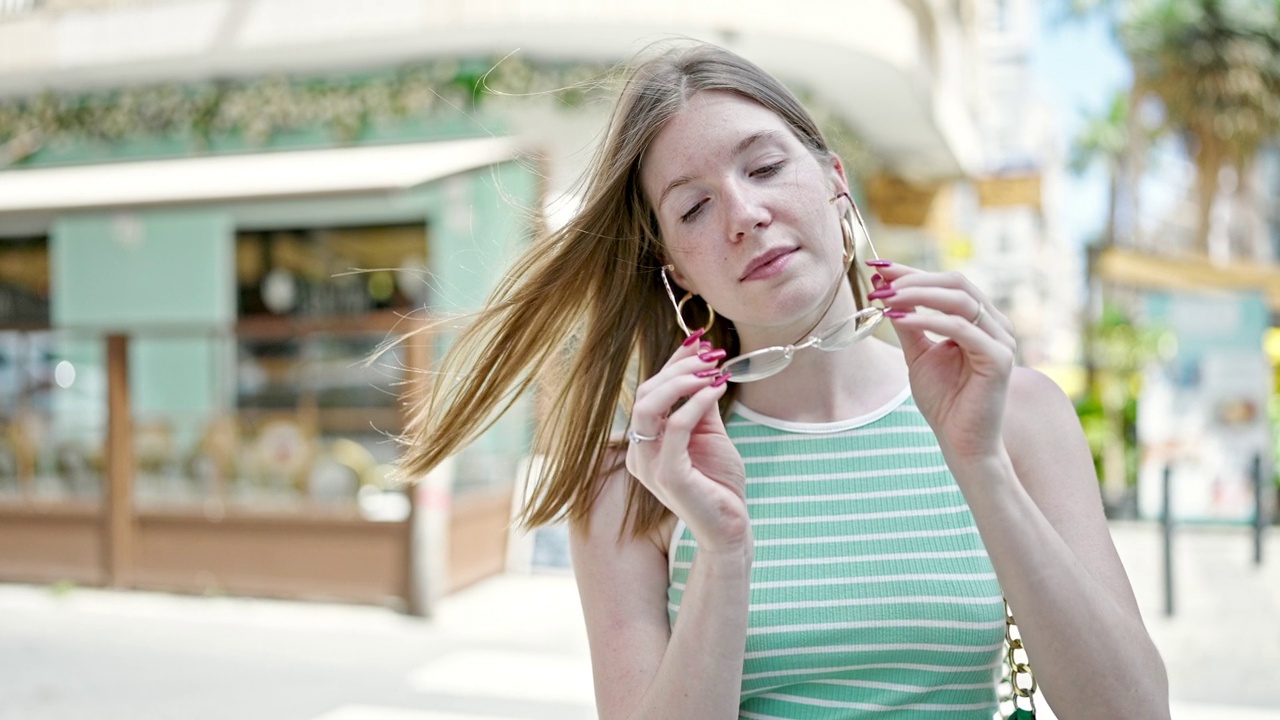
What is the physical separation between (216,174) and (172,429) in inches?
78.9

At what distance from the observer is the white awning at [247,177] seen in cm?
768

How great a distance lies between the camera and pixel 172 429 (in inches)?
308

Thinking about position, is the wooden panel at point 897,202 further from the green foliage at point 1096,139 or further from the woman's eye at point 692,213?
the green foliage at point 1096,139

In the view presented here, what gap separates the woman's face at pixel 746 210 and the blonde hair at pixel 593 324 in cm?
5

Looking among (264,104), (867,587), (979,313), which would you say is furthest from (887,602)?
(264,104)

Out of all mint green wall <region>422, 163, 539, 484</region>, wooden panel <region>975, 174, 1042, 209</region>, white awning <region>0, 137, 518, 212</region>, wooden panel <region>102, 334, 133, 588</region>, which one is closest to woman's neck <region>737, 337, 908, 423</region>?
mint green wall <region>422, 163, 539, 484</region>

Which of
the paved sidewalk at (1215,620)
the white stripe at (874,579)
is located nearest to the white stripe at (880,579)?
the white stripe at (874,579)

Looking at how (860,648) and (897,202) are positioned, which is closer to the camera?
(860,648)

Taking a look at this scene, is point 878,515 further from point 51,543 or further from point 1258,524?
point 1258,524

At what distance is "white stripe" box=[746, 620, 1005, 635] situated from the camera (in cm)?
160

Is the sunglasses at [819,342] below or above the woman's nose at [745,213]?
below

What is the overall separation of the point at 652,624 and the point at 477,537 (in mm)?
6089

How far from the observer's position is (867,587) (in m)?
1.64

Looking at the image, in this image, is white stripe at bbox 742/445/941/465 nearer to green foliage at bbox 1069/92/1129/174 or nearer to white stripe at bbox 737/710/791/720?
white stripe at bbox 737/710/791/720
